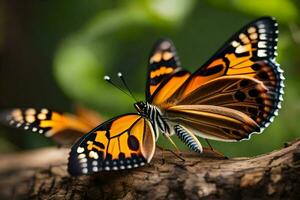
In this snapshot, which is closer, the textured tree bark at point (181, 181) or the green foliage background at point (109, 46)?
the textured tree bark at point (181, 181)

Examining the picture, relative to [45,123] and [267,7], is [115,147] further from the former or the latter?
[267,7]

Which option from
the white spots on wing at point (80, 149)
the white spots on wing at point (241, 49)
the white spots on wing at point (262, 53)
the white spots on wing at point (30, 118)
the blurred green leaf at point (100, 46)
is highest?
the blurred green leaf at point (100, 46)

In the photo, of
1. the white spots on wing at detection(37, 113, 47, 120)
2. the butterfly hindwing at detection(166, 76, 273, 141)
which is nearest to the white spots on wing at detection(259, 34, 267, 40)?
the butterfly hindwing at detection(166, 76, 273, 141)

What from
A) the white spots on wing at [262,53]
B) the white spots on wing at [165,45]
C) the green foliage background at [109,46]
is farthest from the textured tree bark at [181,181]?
the green foliage background at [109,46]

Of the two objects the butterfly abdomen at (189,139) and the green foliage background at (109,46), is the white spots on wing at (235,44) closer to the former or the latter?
the butterfly abdomen at (189,139)

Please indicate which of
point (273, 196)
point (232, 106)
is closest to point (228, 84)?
point (232, 106)

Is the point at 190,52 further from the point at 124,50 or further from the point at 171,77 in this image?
the point at 171,77
